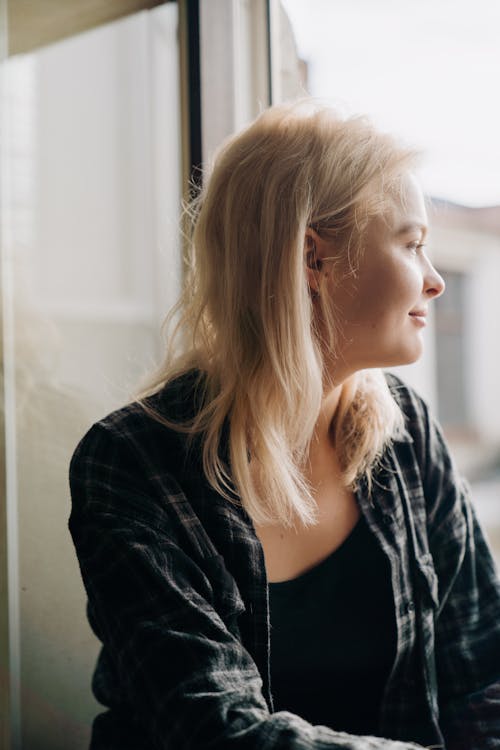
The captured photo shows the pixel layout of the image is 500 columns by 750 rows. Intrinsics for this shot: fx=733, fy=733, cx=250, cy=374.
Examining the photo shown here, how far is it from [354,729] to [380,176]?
698 mm

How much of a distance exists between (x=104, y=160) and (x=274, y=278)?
0.92 m

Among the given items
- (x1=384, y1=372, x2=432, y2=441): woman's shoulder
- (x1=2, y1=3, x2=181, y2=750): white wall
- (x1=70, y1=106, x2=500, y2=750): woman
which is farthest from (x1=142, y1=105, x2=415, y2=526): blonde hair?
(x1=2, y1=3, x2=181, y2=750): white wall

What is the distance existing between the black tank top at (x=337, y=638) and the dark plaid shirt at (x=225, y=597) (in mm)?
20

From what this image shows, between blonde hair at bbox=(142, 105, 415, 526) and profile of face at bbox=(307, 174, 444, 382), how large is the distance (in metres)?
0.02

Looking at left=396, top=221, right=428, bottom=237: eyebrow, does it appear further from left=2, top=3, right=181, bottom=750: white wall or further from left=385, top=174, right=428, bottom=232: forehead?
left=2, top=3, right=181, bottom=750: white wall

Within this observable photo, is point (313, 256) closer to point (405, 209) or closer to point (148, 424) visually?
point (405, 209)

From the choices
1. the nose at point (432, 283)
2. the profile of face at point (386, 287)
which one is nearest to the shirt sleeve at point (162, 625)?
the profile of face at point (386, 287)

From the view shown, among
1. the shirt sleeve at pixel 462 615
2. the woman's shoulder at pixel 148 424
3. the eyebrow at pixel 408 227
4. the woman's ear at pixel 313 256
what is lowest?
the shirt sleeve at pixel 462 615

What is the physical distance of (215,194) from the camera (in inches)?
37.3

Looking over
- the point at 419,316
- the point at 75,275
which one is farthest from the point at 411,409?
the point at 75,275

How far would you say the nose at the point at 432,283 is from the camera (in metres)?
0.92

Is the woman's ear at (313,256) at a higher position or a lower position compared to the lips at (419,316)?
higher

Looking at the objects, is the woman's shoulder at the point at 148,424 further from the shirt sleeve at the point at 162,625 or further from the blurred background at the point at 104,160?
the blurred background at the point at 104,160

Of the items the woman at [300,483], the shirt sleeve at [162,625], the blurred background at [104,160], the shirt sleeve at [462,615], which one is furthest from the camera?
the blurred background at [104,160]
